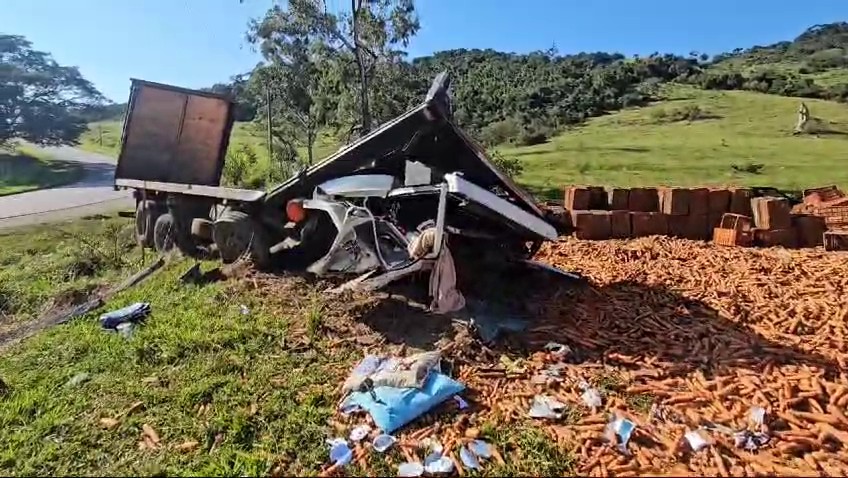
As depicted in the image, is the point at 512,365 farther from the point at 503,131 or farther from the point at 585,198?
the point at 503,131

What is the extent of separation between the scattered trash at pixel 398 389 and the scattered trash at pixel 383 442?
60 millimetres

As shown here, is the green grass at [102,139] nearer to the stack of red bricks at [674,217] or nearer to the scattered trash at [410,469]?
the stack of red bricks at [674,217]

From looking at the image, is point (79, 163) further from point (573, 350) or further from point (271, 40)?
point (573, 350)

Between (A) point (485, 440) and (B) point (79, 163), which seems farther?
(B) point (79, 163)

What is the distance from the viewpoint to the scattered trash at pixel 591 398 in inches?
155

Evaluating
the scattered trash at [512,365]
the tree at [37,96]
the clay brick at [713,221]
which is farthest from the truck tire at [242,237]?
the tree at [37,96]

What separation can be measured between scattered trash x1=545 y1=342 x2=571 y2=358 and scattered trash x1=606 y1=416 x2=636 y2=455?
39.7 inches

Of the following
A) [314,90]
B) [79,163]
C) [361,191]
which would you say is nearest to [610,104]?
[314,90]

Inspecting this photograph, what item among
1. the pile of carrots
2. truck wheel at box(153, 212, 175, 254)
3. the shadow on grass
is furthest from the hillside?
the pile of carrots

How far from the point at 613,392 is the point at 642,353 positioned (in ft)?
2.83

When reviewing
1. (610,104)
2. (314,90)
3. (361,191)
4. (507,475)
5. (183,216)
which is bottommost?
(507,475)

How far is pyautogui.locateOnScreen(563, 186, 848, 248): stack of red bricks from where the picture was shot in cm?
893

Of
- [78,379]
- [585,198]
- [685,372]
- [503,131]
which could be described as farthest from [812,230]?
[503,131]

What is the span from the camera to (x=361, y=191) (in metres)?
5.75
